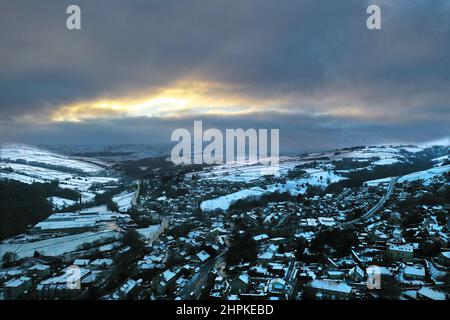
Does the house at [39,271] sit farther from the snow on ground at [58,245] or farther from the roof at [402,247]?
the roof at [402,247]

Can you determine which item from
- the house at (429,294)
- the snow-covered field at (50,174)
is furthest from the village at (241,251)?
the snow-covered field at (50,174)

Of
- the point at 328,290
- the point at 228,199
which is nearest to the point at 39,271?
the point at 328,290

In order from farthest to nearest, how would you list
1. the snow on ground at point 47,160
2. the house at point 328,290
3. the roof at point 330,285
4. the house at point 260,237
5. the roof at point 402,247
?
the snow on ground at point 47,160 → the house at point 260,237 → the roof at point 402,247 → the roof at point 330,285 → the house at point 328,290

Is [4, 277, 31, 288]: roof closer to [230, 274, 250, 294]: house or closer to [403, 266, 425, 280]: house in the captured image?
[230, 274, 250, 294]: house

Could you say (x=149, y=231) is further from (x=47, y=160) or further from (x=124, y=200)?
(x=47, y=160)

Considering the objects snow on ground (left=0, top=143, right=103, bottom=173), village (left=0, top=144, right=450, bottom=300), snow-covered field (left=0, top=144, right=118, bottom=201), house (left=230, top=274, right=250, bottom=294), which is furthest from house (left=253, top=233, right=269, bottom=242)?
snow on ground (left=0, top=143, right=103, bottom=173)

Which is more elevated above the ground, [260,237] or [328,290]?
[328,290]

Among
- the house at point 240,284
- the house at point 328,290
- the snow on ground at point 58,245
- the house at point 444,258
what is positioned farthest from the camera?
the snow on ground at point 58,245

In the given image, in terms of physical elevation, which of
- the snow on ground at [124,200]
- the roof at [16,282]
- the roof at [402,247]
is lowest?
the snow on ground at [124,200]
